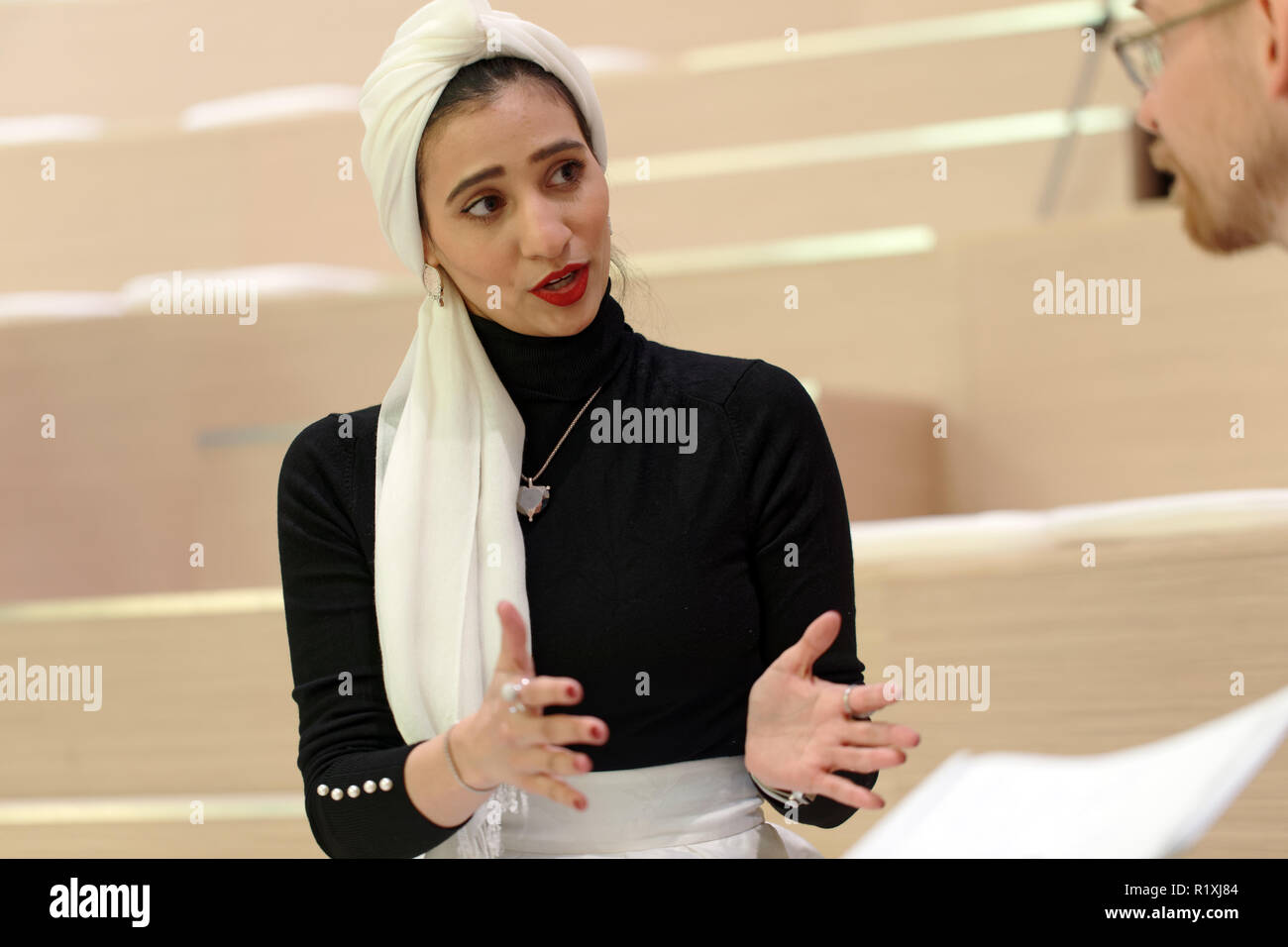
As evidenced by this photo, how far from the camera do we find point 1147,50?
1.07 metres

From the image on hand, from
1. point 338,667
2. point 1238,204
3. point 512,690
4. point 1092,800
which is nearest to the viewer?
point 1092,800

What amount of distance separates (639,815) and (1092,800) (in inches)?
16.3

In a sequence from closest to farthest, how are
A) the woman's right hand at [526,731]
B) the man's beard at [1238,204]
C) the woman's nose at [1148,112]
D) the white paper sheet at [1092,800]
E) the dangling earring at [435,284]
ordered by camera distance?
the white paper sheet at [1092,800] → the woman's right hand at [526,731] → the man's beard at [1238,204] → the woman's nose at [1148,112] → the dangling earring at [435,284]

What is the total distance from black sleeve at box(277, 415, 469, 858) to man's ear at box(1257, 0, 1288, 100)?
0.81 meters

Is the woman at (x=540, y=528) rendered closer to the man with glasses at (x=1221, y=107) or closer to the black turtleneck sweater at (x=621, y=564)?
the black turtleneck sweater at (x=621, y=564)

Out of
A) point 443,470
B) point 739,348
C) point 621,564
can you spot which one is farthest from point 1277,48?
point 739,348

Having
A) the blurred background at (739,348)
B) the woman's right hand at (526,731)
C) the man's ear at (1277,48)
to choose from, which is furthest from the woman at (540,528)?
the man's ear at (1277,48)

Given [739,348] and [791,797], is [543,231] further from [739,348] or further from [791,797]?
[739,348]

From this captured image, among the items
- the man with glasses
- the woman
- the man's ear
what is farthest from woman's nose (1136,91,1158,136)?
the woman

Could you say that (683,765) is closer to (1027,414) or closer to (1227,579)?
(1227,579)

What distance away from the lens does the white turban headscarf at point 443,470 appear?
1.13 m

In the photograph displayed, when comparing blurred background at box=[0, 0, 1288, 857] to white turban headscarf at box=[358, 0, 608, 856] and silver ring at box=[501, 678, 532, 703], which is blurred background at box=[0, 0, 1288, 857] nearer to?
white turban headscarf at box=[358, 0, 608, 856]
